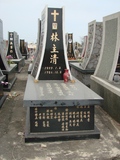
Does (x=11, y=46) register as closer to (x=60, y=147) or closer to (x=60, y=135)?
(x=60, y=135)

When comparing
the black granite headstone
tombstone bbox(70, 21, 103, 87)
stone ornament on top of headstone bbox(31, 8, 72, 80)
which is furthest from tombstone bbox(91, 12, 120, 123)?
the black granite headstone

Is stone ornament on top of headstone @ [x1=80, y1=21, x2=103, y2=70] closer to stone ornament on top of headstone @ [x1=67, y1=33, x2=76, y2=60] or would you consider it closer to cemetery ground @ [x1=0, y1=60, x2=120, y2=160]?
cemetery ground @ [x1=0, y1=60, x2=120, y2=160]

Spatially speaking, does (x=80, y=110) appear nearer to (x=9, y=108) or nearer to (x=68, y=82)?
(x=68, y=82)

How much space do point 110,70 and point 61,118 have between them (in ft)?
Answer: 8.08

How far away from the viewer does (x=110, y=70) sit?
5719 millimetres

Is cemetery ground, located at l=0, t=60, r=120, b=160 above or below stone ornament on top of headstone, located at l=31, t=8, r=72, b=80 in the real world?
below

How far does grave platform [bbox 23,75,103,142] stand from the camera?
3.66m

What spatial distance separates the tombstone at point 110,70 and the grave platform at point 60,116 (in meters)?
0.94

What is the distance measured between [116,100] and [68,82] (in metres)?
1.21

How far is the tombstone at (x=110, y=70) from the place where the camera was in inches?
187

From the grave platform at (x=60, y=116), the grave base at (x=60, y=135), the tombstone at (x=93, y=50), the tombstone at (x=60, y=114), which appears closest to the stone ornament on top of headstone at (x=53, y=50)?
the tombstone at (x=60, y=114)

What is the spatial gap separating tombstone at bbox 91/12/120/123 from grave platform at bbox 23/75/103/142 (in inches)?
36.9

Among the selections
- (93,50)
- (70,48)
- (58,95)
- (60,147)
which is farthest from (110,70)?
(70,48)

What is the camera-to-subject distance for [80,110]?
3844 mm
